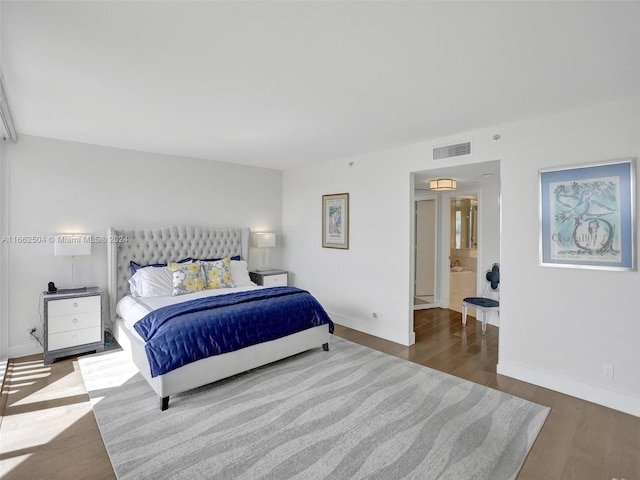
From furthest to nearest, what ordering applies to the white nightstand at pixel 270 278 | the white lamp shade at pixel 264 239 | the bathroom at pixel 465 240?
1. the bathroom at pixel 465 240
2. the white lamp shade at pixel 264 239
3. the white nightstand at pixel 270 278

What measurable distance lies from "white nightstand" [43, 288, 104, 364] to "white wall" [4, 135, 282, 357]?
41 centimetres

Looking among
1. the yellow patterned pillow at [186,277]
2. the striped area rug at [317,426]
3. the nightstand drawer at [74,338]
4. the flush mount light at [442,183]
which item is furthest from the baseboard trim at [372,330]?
the nightstand drawer at [74,338]

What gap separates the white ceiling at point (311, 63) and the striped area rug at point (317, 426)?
8.49 feet

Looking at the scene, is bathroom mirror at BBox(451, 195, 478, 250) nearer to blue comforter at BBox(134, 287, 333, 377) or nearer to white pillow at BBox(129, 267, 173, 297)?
blue comforter at BBox(134, 287, 333, 377)

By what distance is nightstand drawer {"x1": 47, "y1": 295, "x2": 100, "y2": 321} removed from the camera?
3.70 metres

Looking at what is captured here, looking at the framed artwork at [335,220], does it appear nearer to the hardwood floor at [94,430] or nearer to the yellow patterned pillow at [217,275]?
the yellow patterned pillow at [217,275]

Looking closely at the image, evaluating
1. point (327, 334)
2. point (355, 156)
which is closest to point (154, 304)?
point (327, 334)

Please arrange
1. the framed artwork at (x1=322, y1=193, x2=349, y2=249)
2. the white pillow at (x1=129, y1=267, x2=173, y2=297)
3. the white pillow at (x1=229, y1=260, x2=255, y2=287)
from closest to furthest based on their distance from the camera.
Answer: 1. the white pillow at (x1=129, y1=267, x2=173, y2=297)
2. the white pillow at (x1=229, y1=260, x2=255, y2=287)
3. the framed artwork at (x1=322, y1=193, x2=349, y2=249)

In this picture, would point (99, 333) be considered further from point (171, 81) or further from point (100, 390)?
point (171, 81)

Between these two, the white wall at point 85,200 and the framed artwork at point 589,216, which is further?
the white wall at point 85,200

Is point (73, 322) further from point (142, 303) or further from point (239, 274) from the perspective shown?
point (239, 274)

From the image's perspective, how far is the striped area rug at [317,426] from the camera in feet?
→ 7.06

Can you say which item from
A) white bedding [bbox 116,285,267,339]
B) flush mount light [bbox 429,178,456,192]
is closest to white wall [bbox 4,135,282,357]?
white bedding [bbox 116,285,267,339]

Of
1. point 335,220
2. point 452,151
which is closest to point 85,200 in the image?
point 335,220
